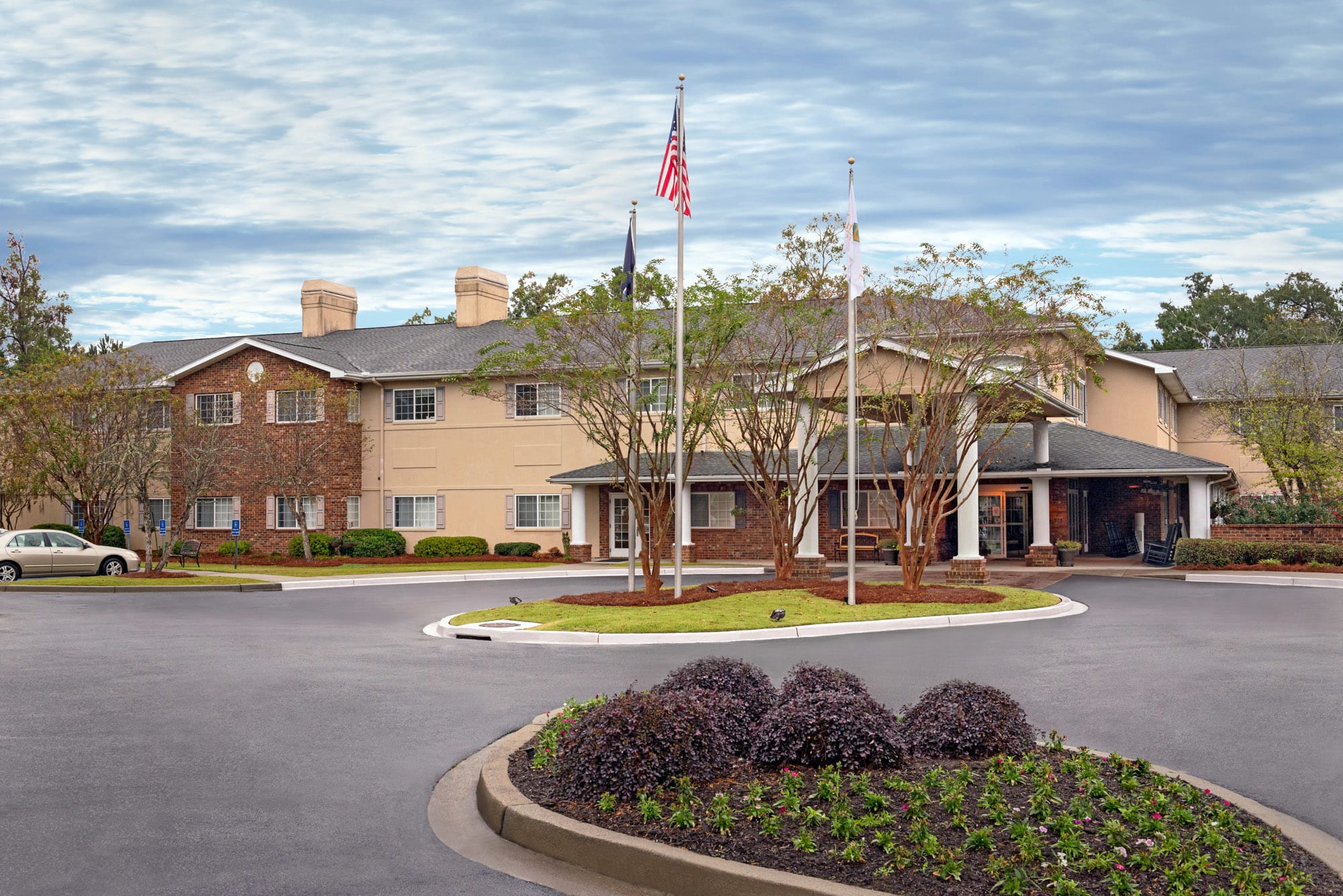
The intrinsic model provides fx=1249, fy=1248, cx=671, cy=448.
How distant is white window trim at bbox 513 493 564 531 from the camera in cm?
4022

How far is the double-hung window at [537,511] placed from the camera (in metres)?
40.4

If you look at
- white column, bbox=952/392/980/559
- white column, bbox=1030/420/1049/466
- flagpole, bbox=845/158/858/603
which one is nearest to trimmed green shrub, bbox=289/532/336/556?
white column, bbox=952/392/980/559

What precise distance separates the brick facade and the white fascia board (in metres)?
0.20

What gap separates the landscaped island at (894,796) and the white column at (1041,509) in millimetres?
25928

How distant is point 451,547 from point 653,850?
34.3m

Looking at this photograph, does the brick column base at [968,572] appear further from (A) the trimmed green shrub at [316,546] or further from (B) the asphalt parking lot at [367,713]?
(A) the trimmed green shrub at [316,546]

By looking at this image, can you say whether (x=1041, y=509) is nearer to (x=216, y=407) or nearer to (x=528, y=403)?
(x=528, y=403)

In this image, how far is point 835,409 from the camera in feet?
95.8

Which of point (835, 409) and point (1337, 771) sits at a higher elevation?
point (835, 409)

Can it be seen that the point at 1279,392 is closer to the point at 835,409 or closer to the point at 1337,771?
the point at 835,409

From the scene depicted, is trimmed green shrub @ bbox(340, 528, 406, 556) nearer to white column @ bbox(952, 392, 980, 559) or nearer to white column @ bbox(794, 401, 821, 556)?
white column @ bbox(794, 401, 821, 556)

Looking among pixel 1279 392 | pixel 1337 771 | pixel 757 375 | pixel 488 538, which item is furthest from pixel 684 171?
pixel 1279 392

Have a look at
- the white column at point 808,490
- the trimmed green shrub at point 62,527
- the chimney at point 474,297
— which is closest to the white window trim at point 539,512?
the chimney at point 474,297

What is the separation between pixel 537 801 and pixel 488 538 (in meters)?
34.2
